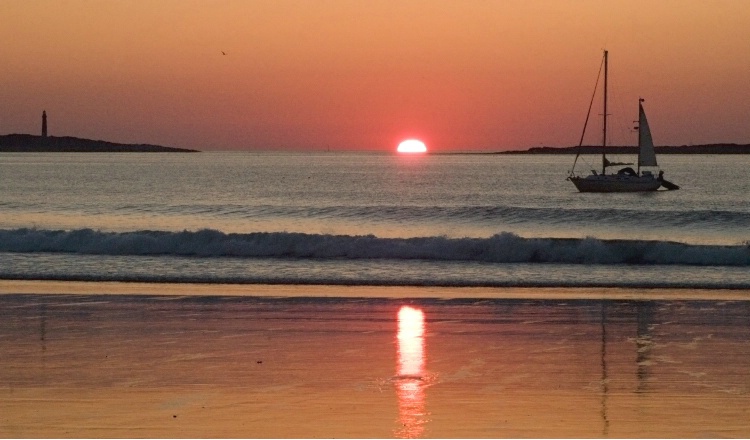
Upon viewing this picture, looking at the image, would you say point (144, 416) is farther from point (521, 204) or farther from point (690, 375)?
point (521, 204)

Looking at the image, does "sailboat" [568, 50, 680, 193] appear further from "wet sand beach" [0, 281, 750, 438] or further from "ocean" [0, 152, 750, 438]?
"wet sand beach" [0, 281, 750, 438]

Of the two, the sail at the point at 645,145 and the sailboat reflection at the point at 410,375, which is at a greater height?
the sail at the point at 645,145

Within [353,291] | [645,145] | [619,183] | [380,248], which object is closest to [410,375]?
[353,291]

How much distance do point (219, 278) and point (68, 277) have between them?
3060 millimetres

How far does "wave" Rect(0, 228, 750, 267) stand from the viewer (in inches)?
981

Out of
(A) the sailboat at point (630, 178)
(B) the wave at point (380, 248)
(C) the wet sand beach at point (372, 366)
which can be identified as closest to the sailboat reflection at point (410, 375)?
(C) the wet sand beach at point (372, 366)

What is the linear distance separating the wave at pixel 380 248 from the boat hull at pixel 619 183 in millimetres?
41185

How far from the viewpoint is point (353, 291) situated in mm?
17875

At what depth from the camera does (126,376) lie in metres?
10.2

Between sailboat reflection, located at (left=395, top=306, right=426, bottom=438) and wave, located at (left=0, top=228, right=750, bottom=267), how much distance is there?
11.0 meters

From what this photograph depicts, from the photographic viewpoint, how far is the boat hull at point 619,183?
221 feet

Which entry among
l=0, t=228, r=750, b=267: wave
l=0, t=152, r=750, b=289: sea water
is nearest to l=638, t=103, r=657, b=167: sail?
l=0, t=152, r=750, b=289: sea water

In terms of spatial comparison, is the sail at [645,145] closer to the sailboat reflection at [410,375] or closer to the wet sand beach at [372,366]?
the wet sand beach at [372,366]

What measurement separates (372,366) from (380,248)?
15.7m
